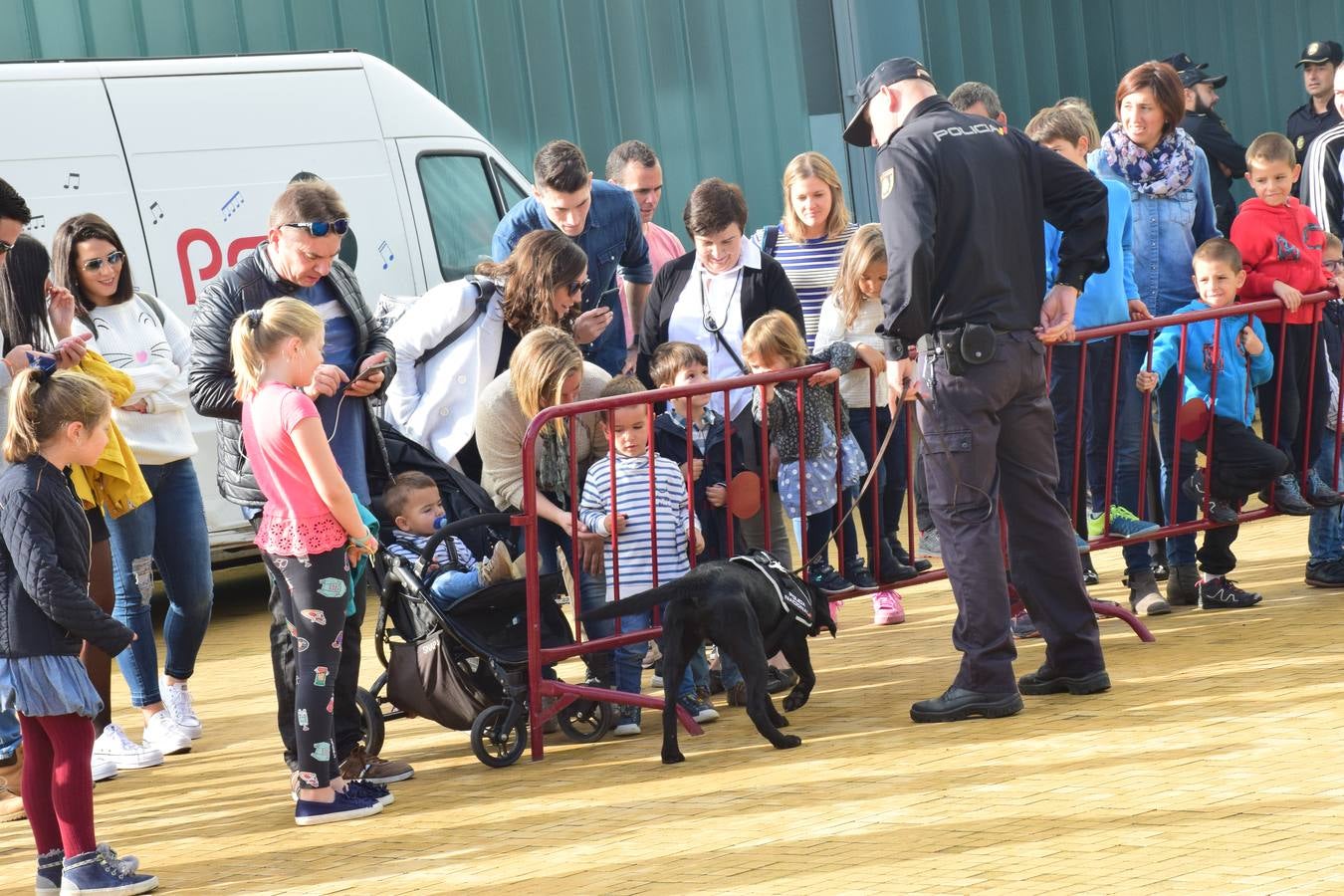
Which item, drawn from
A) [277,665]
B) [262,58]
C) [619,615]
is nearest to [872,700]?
[619,615]

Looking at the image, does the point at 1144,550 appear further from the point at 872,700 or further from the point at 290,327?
the point at 290,327

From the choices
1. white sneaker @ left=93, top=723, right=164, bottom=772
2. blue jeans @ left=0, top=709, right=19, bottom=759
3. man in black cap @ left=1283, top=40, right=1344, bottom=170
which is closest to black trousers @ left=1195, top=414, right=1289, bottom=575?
white sneaker @ left=93, top=723, right=164, bottom=772

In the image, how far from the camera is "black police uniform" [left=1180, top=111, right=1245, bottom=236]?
11.4 meters

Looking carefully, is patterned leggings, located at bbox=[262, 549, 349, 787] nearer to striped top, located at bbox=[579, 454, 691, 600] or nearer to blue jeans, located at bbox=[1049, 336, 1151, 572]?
striped top, located at bbox=[579, 454, 691, 600]

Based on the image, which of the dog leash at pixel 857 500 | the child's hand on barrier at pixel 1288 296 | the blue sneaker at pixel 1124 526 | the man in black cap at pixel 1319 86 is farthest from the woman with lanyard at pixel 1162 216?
the man in black cap at pixel 1319 86

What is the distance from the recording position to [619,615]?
564 centimetres

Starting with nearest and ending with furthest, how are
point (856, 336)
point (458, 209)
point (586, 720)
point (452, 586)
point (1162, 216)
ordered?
1. point (452, 586)
2. point (586, 720)
3. point (856, 336)
4. point (1162, 216)
5. point (458, 209)

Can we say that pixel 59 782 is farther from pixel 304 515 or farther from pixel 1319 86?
pixel 1319 86

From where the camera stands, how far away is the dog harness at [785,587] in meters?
5.68

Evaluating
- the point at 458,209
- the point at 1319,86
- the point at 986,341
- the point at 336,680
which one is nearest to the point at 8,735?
the point at 336,680

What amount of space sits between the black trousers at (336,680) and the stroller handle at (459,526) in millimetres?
220

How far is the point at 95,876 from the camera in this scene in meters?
4.64

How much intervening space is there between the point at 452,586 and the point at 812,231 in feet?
8.17

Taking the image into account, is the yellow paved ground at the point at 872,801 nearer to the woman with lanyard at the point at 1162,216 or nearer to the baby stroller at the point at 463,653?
the baby stroller at the point at 463,653
